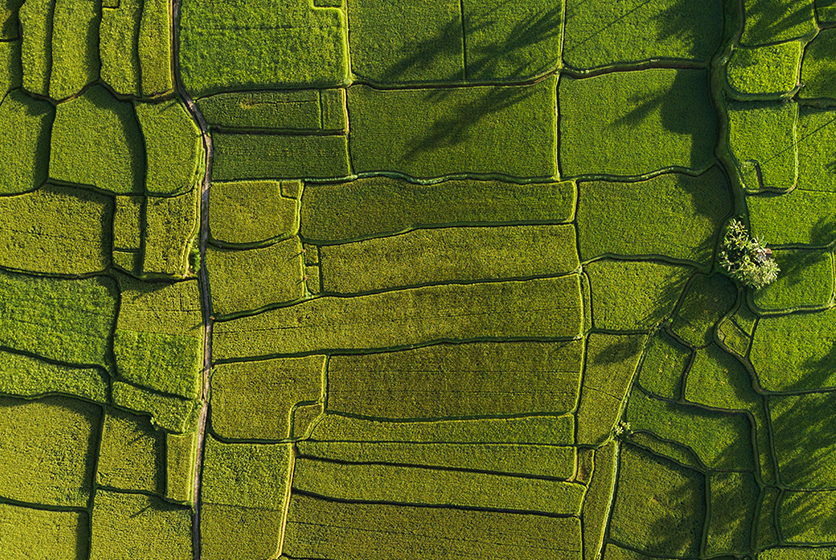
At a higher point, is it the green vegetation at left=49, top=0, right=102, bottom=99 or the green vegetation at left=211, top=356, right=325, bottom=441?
the green vegetation at left=49, top=0, right=102, bottom=99

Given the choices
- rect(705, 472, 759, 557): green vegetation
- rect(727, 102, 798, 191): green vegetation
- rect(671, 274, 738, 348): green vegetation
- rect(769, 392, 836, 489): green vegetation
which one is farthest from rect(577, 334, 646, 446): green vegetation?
rect(727, 102, 798, 191): green vegetation

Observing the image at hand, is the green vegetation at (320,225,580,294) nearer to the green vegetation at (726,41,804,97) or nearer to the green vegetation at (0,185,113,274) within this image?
the green vegetation at (726,41,804,97)

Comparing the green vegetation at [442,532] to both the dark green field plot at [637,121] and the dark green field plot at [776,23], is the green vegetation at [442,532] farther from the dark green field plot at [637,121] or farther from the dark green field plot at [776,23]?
the dark green field plot at [776,23]

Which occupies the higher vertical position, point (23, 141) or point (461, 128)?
point (461, 128)

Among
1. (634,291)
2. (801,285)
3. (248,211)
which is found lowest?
(634,291)

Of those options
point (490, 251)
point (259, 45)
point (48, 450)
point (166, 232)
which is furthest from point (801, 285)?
point (48, 450)

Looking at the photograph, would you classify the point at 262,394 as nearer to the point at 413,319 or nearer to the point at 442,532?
the point at 413,319

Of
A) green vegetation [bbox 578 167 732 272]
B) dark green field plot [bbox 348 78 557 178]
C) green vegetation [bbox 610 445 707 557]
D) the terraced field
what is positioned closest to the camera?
the terraced field
